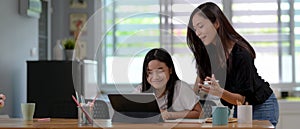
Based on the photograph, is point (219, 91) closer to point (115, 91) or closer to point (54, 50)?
point (115, 91)

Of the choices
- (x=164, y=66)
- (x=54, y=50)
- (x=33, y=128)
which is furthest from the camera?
(x=54, y=50)

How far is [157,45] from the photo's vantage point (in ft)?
10.1

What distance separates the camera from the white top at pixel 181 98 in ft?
9.13

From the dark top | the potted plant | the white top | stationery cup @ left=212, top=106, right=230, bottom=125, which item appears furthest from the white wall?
stationery cup @ left=212, top=106, right=230, bottom=125

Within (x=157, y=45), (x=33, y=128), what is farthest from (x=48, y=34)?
(x=33, y=128)

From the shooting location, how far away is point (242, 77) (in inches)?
113

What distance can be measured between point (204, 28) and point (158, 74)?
1.10 feet


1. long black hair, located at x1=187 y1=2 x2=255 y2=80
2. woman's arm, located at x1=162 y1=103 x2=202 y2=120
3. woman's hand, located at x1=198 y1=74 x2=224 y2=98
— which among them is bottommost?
woman's arm, located at x1=162 y1=103 x2=202 y2=120

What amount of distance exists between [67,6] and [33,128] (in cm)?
386

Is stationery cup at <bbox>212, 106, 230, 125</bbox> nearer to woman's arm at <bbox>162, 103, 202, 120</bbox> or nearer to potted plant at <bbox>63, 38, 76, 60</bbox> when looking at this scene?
woman's arm at <bbox>162, 103, 202, 120</bbox>

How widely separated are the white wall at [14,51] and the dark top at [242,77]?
8.36 feet

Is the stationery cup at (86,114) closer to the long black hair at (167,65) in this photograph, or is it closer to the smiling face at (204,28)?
the long black hair at (167,65)

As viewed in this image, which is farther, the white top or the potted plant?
the potted plant

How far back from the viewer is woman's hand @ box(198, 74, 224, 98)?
2.64 m
